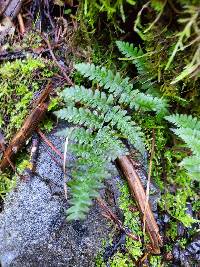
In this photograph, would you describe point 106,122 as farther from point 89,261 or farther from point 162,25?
point 89,261

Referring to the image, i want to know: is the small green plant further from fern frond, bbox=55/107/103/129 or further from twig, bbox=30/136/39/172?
twig, bbox=30/136/39/172

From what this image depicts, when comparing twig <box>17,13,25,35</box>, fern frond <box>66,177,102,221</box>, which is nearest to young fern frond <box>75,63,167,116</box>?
fern frond <box>66,177,102,221</box>

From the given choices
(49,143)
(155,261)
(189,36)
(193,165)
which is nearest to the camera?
(189,36)

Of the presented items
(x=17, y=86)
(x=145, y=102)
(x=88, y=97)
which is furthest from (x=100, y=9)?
(x=17, y=86)

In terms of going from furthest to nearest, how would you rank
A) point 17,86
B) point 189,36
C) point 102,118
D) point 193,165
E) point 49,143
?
point 17,86, point 49,143, point 102,118, point 193,165, point 189,36

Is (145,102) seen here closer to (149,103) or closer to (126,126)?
(149,103)

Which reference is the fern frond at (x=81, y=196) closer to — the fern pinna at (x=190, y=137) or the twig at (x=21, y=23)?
the fern pinna at (x=190, y=137)

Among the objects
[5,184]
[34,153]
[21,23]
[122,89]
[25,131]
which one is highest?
[21,23]
